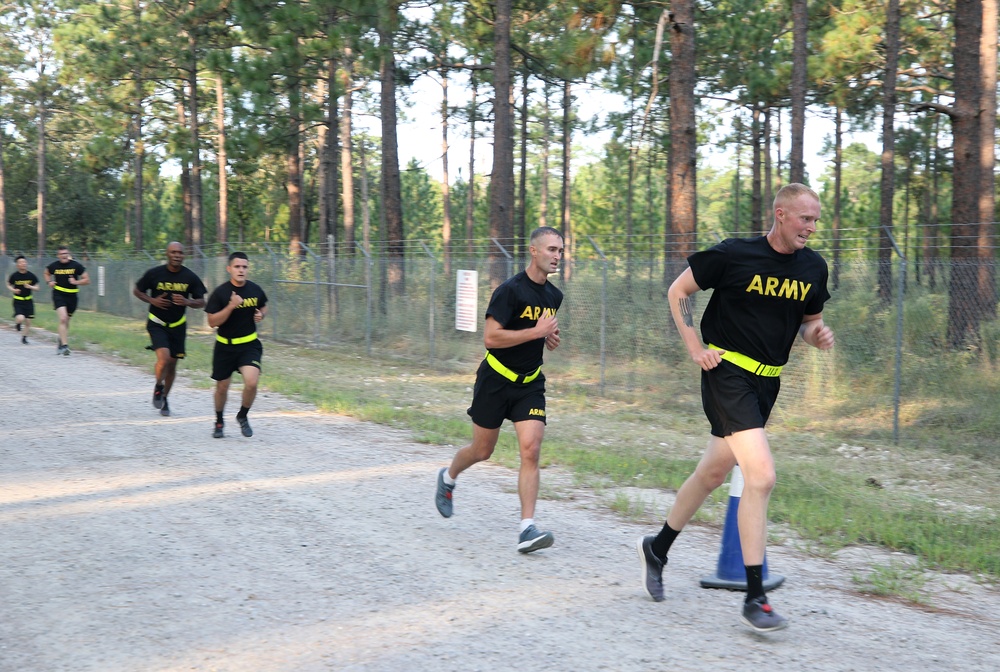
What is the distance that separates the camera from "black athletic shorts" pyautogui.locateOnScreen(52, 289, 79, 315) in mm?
19484

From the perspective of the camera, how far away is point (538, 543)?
19.3 ft

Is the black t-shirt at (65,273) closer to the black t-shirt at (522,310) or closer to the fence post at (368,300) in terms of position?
the fence post at (368,300)

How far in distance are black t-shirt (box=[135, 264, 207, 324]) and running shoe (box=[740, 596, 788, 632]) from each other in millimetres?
8847

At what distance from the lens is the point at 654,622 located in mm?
4766

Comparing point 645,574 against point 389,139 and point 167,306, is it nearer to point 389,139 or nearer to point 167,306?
point 167,306

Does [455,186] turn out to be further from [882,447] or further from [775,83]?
[882,447]

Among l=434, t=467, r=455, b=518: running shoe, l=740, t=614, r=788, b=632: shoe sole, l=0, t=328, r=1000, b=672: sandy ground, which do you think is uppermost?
l=434, t=467, r=455, b=518: running shoe

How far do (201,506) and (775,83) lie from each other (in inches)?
950

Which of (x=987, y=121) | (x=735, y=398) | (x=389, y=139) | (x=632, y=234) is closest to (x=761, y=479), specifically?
(x=735, y=398)

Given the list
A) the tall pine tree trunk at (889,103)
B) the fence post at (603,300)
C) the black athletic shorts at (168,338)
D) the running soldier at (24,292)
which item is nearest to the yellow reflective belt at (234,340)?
the black athletic shorts at (168,338)

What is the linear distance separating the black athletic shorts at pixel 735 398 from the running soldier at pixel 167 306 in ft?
26.9

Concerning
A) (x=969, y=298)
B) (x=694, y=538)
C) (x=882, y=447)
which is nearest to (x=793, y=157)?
(x=969, y=298)

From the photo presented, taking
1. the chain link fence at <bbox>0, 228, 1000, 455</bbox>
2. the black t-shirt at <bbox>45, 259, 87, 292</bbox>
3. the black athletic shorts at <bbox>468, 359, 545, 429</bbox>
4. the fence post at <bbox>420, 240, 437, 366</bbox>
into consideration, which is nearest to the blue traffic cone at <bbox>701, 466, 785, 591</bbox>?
the black athletic shorts at <bbox>468, 359, 545, 429</bbox>

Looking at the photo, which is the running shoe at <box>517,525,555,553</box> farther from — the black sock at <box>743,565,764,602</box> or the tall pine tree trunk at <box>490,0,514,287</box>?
the tall pine tree trunk at <box>490,0,514,287</box>
